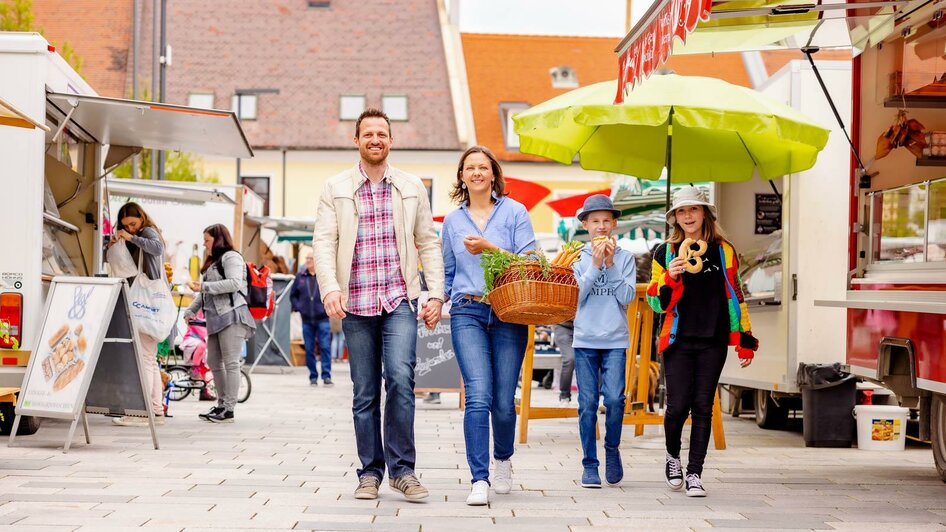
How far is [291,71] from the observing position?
143ft

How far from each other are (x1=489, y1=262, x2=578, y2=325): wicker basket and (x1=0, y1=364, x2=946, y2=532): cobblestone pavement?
980 mm

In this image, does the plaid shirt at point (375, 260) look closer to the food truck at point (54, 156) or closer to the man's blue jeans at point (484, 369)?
the man's blue jeans at point (484, 369)

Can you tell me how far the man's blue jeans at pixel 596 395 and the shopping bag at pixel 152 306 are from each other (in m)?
4.49

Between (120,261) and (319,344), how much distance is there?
292 inches

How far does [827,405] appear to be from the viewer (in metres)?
10.2

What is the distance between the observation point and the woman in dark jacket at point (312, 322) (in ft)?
58.6

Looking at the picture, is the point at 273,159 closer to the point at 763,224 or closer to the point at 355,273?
the point at 763,224

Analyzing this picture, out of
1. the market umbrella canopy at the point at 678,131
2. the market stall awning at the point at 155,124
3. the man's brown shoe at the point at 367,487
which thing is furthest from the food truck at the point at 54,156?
the man's brown shoe at the point at 367,487

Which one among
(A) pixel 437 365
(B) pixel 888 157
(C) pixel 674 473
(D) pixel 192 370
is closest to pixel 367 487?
(C) pixel 674 473

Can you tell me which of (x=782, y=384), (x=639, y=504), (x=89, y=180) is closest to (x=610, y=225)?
(x=639, y=504)

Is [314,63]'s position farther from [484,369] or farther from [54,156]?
[484,369]

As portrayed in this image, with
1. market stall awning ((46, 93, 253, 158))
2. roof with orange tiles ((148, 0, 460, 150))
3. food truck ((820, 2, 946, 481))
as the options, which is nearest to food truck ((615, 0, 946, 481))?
food truck ((820, 2, 946, 481))

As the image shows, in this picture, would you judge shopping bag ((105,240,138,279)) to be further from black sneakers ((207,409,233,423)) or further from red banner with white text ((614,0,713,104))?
red banner with white text ((614,0,713,104))

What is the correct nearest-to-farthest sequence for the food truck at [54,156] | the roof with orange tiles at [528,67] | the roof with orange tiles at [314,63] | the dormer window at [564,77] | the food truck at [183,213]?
the food truck at [54,156], the food truck at [183,213], the roof with orange tiles at [314,63], the roof with orange tiles at [528,67], the dormer window at [564,77]
